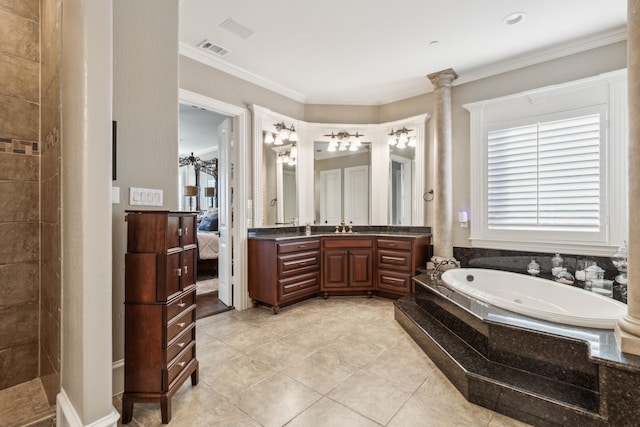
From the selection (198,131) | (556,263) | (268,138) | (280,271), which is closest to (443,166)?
(556,263)

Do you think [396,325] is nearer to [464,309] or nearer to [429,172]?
[464,309]

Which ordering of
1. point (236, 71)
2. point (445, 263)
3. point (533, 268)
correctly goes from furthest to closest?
point (236, 71)
point (445, 263)
point (533, 268)

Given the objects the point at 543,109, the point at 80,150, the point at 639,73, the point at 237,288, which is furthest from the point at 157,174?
the point at 543,109

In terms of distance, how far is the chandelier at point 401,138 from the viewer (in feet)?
13.9

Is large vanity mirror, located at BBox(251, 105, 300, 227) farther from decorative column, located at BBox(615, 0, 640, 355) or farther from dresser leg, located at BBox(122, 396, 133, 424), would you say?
decorative column, located at BBox(615, 0, 640, 355)

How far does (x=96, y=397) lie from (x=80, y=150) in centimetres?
107

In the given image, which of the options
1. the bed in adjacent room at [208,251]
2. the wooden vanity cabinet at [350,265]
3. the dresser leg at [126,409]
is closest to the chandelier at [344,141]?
the wooden vanity cabinet at [350,265]

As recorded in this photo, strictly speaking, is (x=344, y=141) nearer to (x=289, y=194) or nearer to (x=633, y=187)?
(x=289, y=194)

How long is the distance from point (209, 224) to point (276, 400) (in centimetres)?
478

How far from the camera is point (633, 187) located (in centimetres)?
158

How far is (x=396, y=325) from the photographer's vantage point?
3.04 m

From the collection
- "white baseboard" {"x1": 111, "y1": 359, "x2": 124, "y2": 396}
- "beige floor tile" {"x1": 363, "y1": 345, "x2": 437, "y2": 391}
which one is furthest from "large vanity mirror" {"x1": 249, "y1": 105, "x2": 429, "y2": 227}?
"white baseboard" {"x1": 111, "y1": 359, "x2": 124, "y2": 396}

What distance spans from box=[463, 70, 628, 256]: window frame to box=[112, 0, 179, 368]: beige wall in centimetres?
333

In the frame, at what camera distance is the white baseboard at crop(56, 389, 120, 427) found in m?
1.26
